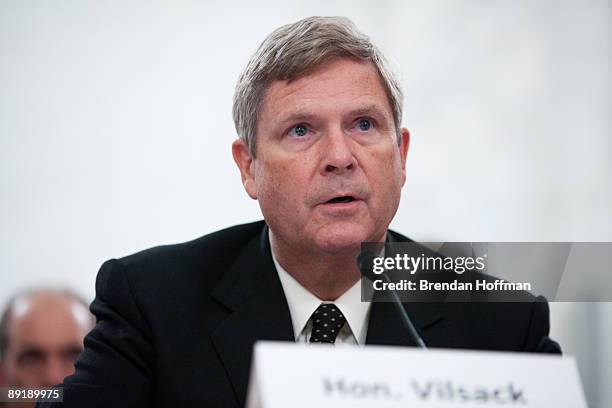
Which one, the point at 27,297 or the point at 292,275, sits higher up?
the point at 27,297

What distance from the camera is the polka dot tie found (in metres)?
1.96

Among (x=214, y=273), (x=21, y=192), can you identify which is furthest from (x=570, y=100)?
(x=21, y=192)

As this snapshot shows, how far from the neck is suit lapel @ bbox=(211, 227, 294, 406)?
63 mm

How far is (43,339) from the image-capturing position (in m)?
2.69

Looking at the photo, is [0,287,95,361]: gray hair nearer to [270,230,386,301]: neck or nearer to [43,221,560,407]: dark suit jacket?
[43,221,560,407]: dark suit jacket

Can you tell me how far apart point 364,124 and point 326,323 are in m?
0.51

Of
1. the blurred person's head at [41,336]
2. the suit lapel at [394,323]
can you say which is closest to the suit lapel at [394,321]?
the suit lapel at [394,323]

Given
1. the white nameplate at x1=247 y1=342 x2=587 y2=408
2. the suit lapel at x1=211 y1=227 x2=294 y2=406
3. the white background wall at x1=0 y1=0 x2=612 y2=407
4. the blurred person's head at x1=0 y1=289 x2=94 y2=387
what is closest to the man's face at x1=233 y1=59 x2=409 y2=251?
the suit lapel at x1=211 y1=227 x2=294 y2=406

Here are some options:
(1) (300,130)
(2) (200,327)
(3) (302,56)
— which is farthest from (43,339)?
(3) (302,56)

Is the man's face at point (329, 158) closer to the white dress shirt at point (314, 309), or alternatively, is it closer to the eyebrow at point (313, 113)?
the eyebrow at point (313, 113)

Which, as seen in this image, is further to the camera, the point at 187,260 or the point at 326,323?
the point at 187,260

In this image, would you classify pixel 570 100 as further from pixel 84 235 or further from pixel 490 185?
pixel 84 235

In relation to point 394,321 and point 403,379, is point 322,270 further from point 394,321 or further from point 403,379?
point 403,379

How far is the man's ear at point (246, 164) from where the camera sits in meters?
2.25
